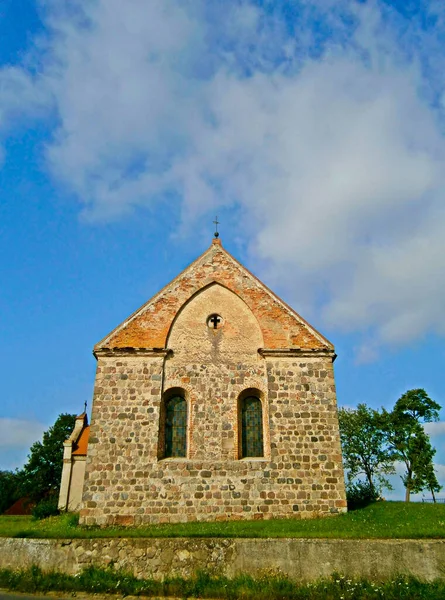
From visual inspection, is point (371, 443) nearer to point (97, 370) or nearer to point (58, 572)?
point (97, 370)

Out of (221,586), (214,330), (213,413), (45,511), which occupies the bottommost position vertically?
(221,586)

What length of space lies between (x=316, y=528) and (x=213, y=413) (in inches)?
214

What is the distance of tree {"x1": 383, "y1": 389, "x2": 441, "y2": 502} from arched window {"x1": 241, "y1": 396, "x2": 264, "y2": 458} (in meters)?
26.5

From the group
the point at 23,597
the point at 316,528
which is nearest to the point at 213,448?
the point at 316,528

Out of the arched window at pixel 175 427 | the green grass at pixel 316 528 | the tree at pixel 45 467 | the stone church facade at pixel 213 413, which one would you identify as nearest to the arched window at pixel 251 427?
the stone church facade at pixel 213 413

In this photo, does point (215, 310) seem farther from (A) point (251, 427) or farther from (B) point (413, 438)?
(B) point (413, 438)

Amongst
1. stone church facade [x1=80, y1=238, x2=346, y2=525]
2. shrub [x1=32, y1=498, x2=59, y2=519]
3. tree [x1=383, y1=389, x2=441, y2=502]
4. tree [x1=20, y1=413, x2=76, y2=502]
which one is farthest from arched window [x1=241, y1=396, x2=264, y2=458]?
tree [x1=20, y1=413, x2=76, y2=502]

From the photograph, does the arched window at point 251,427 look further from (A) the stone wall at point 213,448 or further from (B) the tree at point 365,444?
(B) the tree at point 365,444

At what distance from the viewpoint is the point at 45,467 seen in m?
46.5

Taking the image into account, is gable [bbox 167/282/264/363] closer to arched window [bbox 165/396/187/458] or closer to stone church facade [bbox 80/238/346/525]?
stone church facade [bbox 80/238/346/525]

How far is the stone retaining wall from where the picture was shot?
30.4 feet

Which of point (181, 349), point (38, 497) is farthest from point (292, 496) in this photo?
point (38, 497)

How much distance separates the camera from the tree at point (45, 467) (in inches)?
1794

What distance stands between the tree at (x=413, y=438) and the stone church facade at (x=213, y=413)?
25.7m
